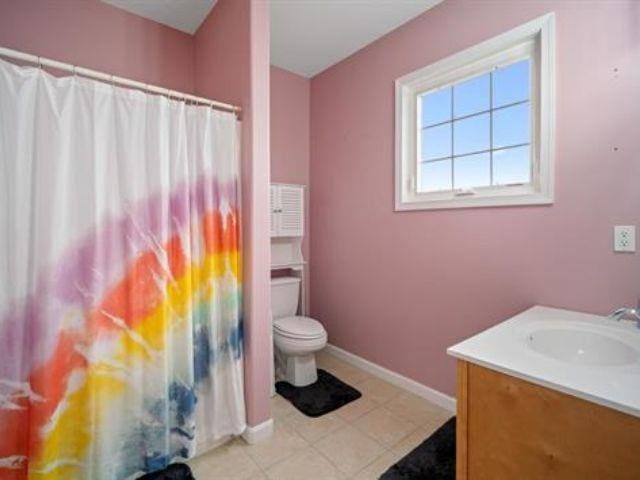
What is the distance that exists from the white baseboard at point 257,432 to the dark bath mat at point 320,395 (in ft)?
0.96

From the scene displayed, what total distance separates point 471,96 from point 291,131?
1.57 metres

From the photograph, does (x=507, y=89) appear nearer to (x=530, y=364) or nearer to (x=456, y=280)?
(x=456, y=280)

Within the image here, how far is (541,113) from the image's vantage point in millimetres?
1583

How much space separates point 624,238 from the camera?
53.4 inches

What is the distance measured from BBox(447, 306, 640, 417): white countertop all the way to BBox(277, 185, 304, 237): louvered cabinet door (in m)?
1.76

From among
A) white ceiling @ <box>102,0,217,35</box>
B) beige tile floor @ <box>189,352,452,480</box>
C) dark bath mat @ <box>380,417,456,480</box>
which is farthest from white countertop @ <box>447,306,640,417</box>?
white ceiling @ <box>102,0,217,35</box>

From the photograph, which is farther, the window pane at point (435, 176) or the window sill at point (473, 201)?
the window pane at point (435, 176)

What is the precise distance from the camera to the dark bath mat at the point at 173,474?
1451mm

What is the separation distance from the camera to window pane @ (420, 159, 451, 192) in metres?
2.10

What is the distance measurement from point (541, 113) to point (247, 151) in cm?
156

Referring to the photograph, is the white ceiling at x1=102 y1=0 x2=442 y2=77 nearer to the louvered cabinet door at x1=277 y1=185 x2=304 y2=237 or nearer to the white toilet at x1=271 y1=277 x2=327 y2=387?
the louvered cabinet door at x1=277 y1=185 x2=304 y2=237

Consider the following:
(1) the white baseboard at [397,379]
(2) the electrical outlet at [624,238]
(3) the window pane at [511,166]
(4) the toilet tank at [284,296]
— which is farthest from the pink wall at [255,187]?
(2) the electrical outlet at [624,238]

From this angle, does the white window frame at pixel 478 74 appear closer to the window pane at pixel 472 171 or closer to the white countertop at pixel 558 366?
the window pane at pixel 472 171

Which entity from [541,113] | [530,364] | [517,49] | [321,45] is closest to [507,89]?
[517,49]
